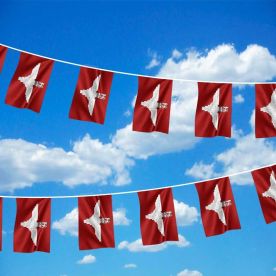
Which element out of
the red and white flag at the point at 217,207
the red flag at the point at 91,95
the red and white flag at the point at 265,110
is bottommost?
the red and white flag at the point at 217,207

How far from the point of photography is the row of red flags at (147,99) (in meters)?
7.11

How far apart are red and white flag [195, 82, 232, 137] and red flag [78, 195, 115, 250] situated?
1661 millimetres

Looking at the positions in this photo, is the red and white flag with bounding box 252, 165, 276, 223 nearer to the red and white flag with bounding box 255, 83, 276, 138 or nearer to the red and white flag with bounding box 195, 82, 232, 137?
the red and white flag with bounding box 255, 83, 276, 138

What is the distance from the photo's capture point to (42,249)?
761cm

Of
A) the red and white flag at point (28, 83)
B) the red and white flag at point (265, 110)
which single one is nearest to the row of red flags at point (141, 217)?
the red and white flag at point (265, 110)

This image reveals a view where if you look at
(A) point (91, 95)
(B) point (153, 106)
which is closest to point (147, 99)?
(B) point (153, 106)

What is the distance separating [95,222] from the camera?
7652mm

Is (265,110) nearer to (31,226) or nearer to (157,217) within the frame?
(157,217)

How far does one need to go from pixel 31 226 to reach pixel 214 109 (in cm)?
296

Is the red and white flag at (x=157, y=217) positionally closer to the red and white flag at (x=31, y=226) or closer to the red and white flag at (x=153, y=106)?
the red and white flag at (x=153, y=106)

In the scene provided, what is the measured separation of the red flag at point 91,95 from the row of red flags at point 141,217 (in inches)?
47.4

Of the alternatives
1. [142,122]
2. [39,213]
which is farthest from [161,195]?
[39,213]

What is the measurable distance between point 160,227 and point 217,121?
1.65 meters

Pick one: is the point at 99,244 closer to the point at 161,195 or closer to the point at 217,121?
the point at 161,195
